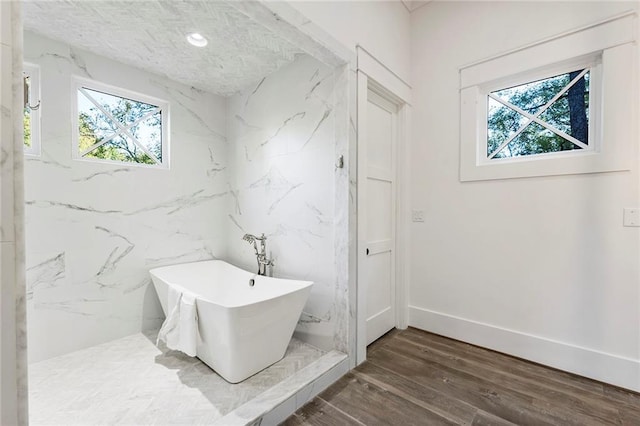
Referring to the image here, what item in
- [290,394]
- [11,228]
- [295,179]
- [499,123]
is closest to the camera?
[11,228]

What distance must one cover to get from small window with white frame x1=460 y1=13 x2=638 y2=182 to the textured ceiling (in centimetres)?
165

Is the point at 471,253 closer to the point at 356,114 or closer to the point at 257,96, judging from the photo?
the point at 356,114

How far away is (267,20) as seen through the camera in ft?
5.00

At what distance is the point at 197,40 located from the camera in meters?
2.12

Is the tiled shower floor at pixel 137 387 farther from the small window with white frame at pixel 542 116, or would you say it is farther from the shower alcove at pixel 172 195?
the small window with white frame at pixel 542 116

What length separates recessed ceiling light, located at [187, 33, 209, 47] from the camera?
2.05m

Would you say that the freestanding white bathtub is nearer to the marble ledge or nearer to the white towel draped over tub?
the white towel draped over tub

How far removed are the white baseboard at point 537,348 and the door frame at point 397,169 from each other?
11.8 inches

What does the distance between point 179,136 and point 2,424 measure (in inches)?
100

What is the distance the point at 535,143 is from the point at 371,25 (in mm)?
1565

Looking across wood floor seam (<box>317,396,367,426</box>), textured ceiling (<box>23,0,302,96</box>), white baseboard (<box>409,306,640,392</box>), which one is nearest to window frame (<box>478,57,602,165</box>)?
white baseboard (<box>409,306,640,392</box>)

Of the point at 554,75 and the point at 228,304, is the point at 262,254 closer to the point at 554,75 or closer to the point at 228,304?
the point at 228,304

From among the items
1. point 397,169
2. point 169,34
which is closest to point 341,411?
point 397,169

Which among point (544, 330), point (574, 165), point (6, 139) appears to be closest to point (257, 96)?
point (6, 139)
